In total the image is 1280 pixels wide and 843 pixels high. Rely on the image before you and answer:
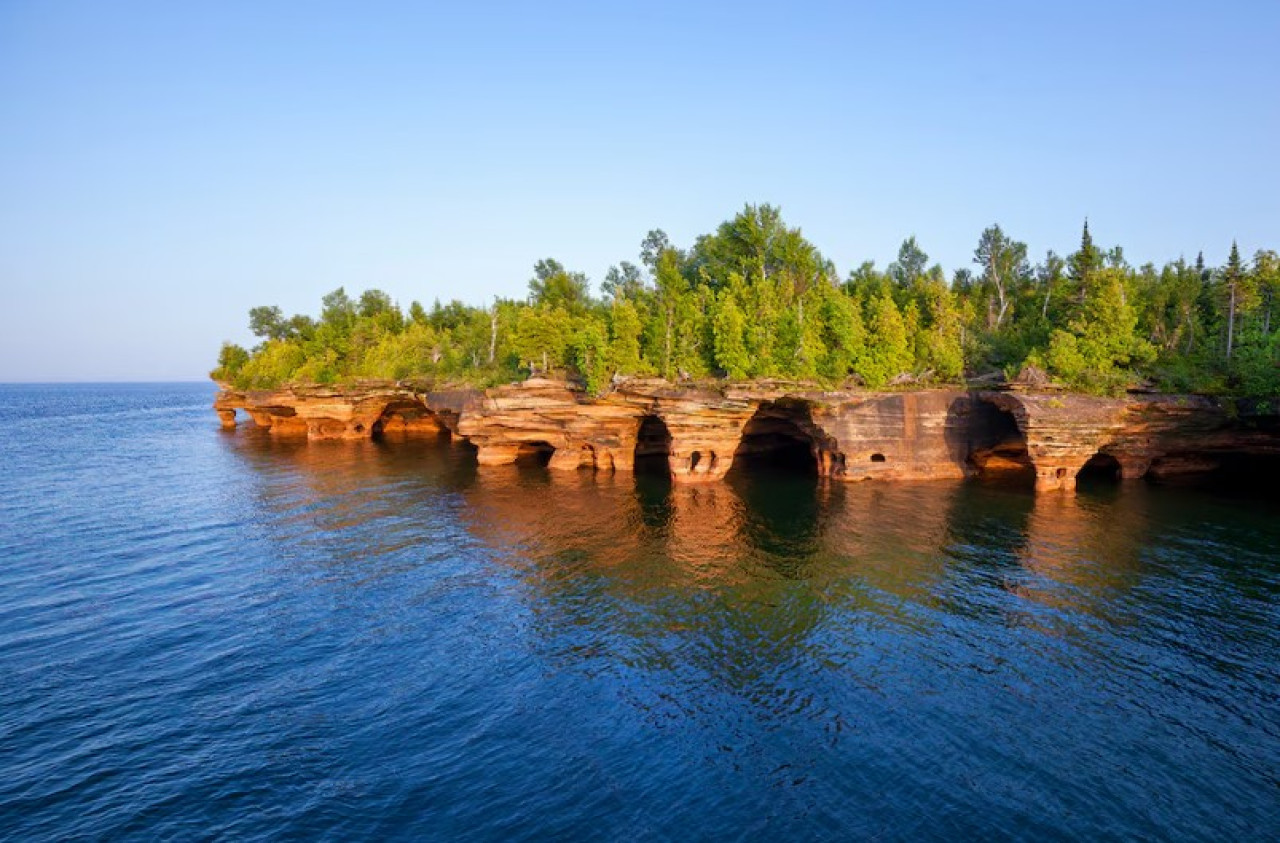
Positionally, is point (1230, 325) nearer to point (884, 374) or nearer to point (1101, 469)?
point (1101, 469)

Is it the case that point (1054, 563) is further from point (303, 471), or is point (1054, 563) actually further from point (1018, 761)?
point (303, 471)

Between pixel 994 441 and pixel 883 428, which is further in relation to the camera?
pixel 994 441

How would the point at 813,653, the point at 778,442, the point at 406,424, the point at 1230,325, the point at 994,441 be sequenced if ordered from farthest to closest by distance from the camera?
the point at 406,424
the point at 778,442
the point at 994,441
the point at 1230,325
the point at 813,653

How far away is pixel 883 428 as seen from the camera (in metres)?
50.7

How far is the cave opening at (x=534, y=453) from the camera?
6294cm

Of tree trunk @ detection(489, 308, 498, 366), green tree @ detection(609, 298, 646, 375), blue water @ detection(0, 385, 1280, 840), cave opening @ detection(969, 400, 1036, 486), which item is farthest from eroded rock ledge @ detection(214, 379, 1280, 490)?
tree trunk @ detection(489, 308, 498, 366)

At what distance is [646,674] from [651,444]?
42748 millimetres

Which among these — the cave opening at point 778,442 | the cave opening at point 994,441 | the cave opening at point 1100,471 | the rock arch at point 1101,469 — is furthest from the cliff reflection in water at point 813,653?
the cave opening at point 778,442

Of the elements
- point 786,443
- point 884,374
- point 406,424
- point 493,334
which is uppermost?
point 493,334

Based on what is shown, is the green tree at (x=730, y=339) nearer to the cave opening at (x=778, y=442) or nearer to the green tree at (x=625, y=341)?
the cave opening at (x=778, y=442)

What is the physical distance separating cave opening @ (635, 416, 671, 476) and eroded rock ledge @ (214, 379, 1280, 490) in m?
0.86

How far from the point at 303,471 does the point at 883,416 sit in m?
51.6

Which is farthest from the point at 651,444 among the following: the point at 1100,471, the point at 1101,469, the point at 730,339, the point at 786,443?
the point at 1101,469

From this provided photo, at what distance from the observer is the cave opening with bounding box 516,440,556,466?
206 feet
